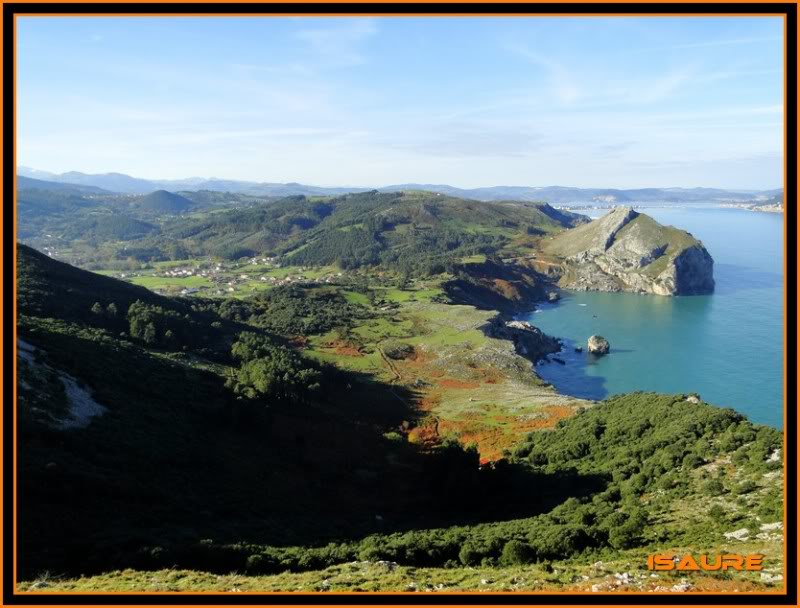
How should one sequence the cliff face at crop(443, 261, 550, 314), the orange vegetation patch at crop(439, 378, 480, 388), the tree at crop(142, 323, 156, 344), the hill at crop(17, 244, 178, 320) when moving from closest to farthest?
the hill at crop(17, 244, 178, 320) < the tree at crop(142, 323, 156, 344) < the orange vegetation patch at crop(439, 378, 480, 388) < the cliff face at crop(443, 261, 550, 314)

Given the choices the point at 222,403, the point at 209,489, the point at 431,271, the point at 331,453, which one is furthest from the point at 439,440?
the point at 431,271

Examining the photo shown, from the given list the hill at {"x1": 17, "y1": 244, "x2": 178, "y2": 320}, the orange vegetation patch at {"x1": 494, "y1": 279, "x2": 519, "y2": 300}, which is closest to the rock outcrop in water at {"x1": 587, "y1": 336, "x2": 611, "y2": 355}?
the orange vegetation patch at {"x1": 494, "y1": 279, "x2": 519, "y2": 300}

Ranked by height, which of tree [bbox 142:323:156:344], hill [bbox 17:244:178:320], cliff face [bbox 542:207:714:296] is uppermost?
cliff face [bbox 542:207:714:296]

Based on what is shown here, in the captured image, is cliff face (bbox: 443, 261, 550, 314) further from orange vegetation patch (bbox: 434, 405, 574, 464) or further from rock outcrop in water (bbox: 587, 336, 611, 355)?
orange vegetation patch (bbox: 434, 405, 574, 464)

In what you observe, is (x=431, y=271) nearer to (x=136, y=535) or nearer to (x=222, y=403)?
(x=222, y=403)

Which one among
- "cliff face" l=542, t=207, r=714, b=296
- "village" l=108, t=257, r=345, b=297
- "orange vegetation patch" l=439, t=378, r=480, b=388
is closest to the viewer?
"orange vegetation patch" l=439, t=378, r=480, b=388

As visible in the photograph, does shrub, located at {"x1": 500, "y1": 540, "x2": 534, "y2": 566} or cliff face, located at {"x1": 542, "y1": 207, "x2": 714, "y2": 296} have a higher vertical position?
cliff face, located at {"x1": 542, "y1": 207, "x2": 714, "y2": 296}
